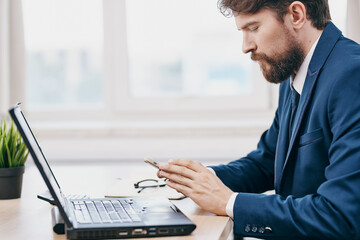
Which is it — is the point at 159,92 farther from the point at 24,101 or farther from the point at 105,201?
the point at 105,201

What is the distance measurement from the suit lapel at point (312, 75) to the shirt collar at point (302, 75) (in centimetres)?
8

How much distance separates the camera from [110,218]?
1.08 meters

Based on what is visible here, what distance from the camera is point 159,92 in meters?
3.03

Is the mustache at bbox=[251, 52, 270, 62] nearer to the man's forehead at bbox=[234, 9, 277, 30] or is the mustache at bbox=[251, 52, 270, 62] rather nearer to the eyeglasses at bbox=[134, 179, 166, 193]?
the man's forehead at bbox=[234, 9, 277, 30]

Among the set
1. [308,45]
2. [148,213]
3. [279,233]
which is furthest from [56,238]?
Result: [308,45]

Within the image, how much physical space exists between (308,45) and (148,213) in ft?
2.38

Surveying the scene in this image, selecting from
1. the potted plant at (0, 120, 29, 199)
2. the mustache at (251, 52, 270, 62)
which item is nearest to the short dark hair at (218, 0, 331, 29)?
the mustache at (251, 52, 270, 62)

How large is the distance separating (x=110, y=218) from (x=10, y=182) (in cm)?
52

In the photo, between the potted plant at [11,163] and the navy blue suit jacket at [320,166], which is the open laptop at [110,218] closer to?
the navy blue suit jacket at [320,166]

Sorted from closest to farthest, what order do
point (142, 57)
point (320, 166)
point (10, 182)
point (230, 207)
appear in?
point (230, 207) → point (320, 166) → point (10, 182) → point (142, 57)

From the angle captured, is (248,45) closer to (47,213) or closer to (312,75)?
(312,75)

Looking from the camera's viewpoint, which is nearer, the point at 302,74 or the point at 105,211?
the point at 105,211

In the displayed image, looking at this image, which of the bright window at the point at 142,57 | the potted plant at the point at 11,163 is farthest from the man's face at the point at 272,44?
the bright window at the point at 142,57

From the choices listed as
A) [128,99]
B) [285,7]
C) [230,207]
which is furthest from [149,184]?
[128,99]
